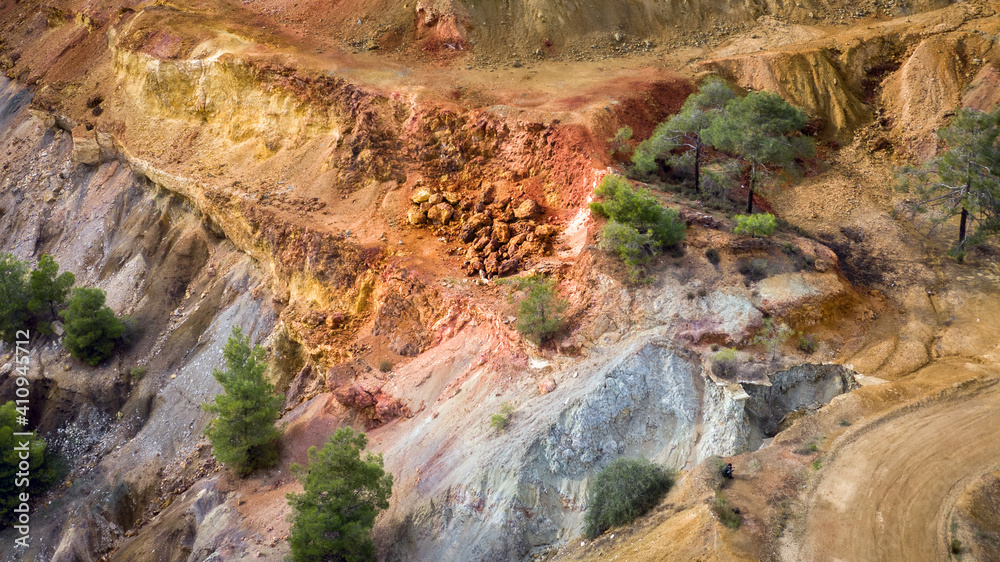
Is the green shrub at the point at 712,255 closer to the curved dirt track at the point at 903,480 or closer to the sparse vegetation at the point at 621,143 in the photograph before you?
the sparse vegetation at the point at 621,143

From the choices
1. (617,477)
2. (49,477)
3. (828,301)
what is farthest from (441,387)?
(49,477)

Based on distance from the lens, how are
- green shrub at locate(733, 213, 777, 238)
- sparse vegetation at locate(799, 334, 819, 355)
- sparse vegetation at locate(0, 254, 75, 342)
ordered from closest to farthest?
sparse vegetation at locate(799, 334, 819, 355)
green shrub at locate(733, 213, 777, 238)
sparse vegetation at locate(0, 254, 75, 342)

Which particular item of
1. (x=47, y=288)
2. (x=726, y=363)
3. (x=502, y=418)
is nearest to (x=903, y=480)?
(x=726, y=363)

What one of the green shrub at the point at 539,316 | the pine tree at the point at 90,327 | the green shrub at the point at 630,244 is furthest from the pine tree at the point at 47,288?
the green shrub at the point at 630,244

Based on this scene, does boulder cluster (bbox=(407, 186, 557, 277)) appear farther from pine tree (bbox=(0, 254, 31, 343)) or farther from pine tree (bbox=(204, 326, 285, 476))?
pine tree (bbox=(0, 254, 31, 343))

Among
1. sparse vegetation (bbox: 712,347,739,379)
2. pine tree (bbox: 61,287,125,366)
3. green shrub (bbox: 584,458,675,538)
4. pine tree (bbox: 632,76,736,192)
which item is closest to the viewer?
green shrub (bbox: 584,458,675,538)

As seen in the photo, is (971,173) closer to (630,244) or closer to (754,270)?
(754,270)

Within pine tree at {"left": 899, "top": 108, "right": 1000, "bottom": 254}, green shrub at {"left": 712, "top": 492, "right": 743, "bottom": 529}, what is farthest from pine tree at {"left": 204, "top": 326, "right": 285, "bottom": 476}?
pine tree at {"left": 899, "top": 108, "right": 1000, "bottom": 254}
